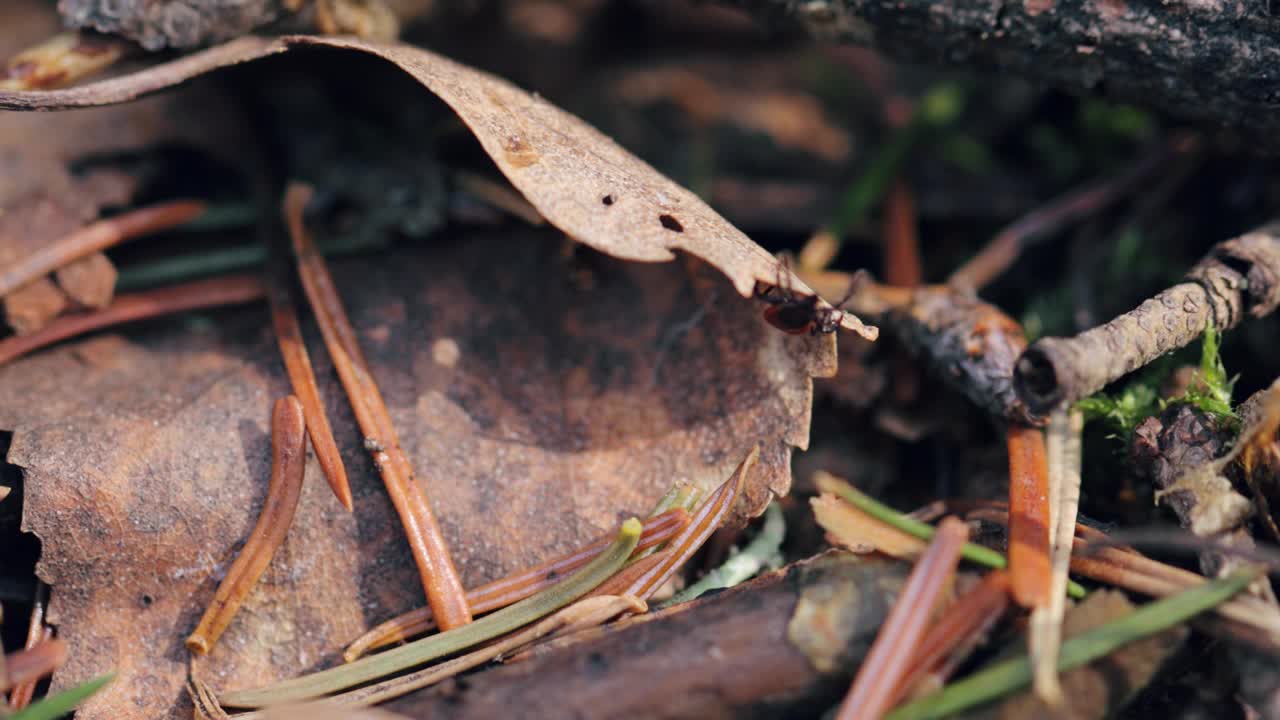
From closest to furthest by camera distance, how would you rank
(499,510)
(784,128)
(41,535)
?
(41,535), (499,510), (784,128)

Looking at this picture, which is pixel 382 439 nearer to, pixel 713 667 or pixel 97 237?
pixel 713 667

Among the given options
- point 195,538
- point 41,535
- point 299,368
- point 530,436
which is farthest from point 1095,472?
point 41,535

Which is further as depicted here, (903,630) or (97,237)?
(97,237)

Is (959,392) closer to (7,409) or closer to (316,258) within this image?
(316,258)

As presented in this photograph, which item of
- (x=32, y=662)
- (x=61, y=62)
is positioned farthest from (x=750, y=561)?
(x=61, y=62)

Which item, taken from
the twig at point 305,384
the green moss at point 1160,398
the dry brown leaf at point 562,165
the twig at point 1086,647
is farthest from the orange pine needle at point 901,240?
the twig at point 305,384

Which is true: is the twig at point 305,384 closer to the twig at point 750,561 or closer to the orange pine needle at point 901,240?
the twig at point 750,561

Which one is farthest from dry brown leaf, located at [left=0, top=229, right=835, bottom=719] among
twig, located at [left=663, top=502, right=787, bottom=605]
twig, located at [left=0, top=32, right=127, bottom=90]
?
twig, located at [left=0, top=32, right=127, bottom=90]

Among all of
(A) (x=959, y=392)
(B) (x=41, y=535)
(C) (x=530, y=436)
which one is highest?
(A) (x=959, y=392)
